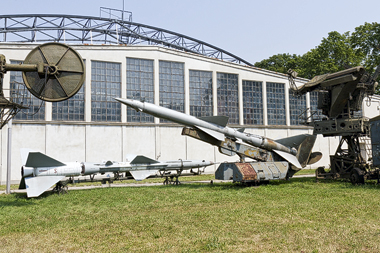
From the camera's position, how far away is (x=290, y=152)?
814 inches

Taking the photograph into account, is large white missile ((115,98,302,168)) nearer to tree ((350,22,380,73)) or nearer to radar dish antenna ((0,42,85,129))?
radar dish antenna ((0,42,85,129))

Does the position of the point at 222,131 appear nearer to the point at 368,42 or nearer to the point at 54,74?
the point at 54,74

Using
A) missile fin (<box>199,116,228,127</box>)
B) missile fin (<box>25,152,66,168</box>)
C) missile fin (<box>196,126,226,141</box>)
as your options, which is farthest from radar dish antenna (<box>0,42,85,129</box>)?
missile fin (<box>199,116,228,127</box>)

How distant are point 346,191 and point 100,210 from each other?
38.5 feet

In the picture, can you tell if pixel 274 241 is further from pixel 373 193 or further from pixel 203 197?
pixel 373 193

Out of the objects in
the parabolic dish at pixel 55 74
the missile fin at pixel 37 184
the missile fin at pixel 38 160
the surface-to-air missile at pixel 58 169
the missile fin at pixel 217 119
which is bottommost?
the missile fin at pixel 37 184

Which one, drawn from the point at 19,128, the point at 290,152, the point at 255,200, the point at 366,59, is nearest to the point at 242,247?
the point at 255,200

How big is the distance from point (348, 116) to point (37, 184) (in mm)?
Result: 18250

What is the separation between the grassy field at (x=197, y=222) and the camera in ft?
25.8

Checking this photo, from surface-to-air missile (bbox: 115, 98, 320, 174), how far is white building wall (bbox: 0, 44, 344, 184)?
757 centimetres

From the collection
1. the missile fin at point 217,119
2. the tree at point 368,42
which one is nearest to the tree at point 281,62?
the tree at point 368,42

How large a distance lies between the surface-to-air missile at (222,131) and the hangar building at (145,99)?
1229cm

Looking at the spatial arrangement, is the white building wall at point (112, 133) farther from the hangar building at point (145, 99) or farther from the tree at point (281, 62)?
the tree at point (281, 62)

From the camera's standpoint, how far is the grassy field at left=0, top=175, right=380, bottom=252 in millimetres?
7875
